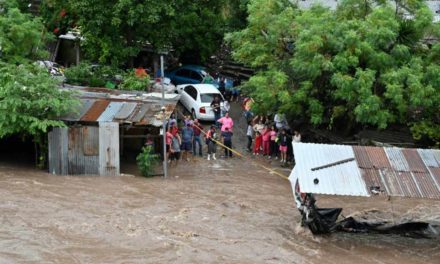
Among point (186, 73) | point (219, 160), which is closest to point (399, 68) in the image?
point (219, 160)

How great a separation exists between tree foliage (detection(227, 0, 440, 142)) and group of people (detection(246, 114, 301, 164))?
94cm

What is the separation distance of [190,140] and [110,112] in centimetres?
298

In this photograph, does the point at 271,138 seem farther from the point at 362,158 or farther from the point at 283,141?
the point at 362,158

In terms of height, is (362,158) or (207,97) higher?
(207,97)

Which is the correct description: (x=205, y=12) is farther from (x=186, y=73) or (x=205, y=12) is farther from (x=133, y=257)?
(x=133, y=257)

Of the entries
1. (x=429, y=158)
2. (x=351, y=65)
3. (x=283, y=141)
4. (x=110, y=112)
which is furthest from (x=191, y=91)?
(x=429, y=158)

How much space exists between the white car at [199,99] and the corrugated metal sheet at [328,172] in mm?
11637

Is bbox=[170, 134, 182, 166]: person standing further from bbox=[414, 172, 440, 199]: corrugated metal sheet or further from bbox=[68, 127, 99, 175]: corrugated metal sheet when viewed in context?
bbox=[414, 172, 440, 199]: corrugated metal sheet

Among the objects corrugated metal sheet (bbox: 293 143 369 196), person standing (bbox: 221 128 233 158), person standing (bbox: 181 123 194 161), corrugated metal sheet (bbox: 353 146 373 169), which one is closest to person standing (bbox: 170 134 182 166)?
person standing (bbox: 181 123 194 161)

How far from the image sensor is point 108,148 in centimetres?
1934

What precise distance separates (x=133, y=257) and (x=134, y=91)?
11699mm

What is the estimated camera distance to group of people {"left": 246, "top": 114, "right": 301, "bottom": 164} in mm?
21562

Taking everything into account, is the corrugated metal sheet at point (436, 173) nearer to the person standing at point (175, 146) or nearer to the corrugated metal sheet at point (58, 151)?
the person standing at point (175, 146)

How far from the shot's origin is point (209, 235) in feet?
46.1
